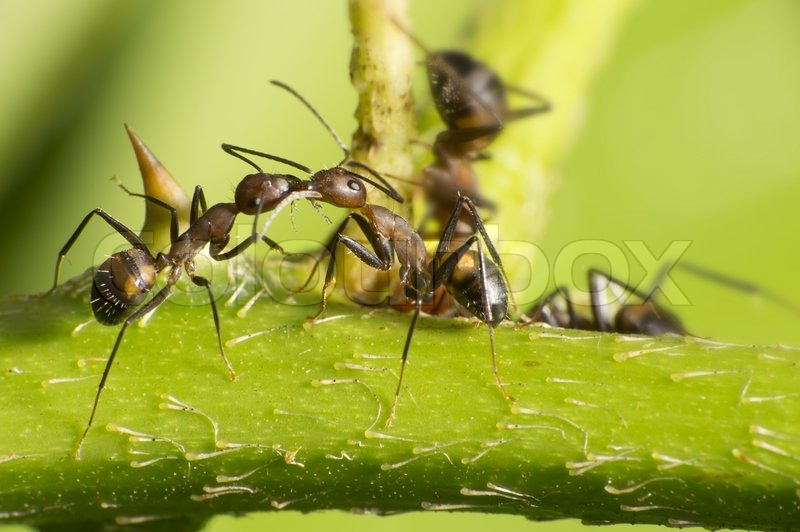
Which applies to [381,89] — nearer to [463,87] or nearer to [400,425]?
[400,425]

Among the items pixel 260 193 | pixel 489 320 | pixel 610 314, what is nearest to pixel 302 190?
pixel 260 193

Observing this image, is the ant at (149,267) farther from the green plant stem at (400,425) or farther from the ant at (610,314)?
the ant at (610,314)

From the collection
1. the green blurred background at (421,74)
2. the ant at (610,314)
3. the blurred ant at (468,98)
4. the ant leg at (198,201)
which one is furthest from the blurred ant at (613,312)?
the ant leg at (198,201)

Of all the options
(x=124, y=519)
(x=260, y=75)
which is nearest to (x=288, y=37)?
(x=260, y=75)

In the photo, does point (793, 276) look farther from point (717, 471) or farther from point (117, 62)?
point (117, 62)

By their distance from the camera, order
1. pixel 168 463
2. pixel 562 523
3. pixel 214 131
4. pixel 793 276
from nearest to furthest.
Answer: pixel 168 463
pixel 562 523
pixel 793 276
pixel 214 131

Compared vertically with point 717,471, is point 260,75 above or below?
above

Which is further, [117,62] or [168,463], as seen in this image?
[117,62]
